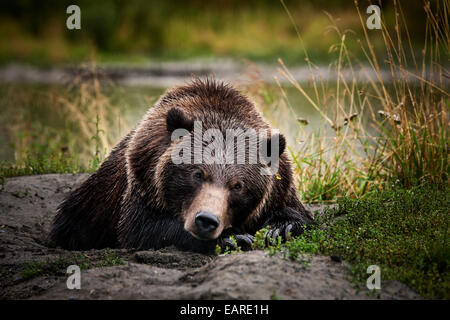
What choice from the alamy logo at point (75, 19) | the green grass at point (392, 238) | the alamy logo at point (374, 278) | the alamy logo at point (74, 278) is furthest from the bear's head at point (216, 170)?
the alamy logo at point (75, 19)

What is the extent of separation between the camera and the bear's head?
4328 millimetres

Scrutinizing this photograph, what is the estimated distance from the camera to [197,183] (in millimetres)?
4359

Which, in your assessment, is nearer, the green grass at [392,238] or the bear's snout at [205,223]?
the green grass at [392,238]

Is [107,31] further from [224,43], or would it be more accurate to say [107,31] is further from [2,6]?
[2,6]

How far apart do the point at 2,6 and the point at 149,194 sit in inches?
1131

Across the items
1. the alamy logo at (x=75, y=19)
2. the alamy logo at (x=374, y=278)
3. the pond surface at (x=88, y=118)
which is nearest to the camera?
the alamy logo at (x=374, y=278)

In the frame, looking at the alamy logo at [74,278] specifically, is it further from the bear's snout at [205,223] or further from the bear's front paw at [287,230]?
the bear's front paw at [287,230]

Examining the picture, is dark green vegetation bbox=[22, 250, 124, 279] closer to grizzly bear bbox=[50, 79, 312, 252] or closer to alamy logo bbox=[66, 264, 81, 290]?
alamy logo bbox=[66, 264, 81, 290]

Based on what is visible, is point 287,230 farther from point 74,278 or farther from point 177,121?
point 74,278

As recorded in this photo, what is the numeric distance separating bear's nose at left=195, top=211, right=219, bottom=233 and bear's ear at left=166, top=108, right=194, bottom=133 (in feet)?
3.20

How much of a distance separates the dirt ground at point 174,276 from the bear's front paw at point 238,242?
25 centimetres

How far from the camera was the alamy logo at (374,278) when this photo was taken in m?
3.39

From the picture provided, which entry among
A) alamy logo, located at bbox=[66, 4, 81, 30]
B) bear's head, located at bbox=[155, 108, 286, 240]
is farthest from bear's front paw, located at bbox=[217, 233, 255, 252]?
alamy logo, located at bbox=[66, 4, 81, 30]
